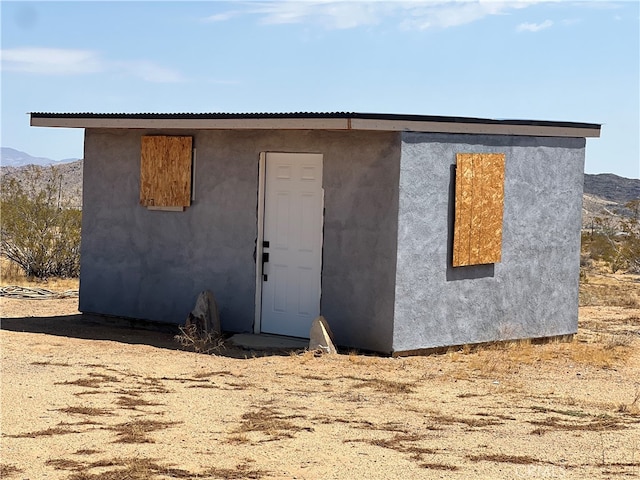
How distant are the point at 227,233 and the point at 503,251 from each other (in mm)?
3511

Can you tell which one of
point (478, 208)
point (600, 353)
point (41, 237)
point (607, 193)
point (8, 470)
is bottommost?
point (8, 470)

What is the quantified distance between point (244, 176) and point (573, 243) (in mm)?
4610

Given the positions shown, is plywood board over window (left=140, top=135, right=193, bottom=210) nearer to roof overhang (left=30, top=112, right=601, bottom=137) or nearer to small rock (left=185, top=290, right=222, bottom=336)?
roof overhang (left=30, top=112, right=601, bottom=137)

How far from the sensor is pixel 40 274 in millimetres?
23047

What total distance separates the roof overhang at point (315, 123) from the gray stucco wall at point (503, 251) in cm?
13

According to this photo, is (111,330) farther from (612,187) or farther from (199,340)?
(612,187)

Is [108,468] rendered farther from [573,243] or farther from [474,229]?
[573,243]

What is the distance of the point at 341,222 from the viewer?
1323 centimetres

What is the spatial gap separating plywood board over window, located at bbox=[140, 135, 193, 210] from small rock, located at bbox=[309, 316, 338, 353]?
2.84 meters

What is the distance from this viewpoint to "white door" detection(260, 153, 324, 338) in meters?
13.6

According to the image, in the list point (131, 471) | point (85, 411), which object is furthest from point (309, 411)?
point (131, 471)

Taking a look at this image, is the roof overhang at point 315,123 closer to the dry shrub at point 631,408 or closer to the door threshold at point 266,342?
the door threshold at point 266,342

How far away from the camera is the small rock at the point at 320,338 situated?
1276 cm

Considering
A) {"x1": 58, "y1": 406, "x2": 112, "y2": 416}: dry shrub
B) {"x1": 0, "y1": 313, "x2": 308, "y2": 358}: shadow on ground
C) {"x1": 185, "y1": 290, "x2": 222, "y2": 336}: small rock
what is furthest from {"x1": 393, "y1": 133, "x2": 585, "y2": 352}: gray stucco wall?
{"x1": 58, "y1": 406, "x2": 112, "y2": 416}: dry shrub
